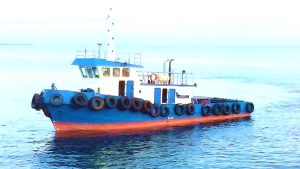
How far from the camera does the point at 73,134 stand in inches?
1227

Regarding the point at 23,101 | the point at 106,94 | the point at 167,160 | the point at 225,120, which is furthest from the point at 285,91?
the point at 167,160

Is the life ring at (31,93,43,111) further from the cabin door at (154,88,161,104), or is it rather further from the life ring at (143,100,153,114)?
the cabin door at (154,88,161,104)

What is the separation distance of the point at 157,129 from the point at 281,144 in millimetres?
8785

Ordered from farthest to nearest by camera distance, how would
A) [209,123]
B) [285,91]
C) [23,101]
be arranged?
[285,91] → [23,101] → [209,123]

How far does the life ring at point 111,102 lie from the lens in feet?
103

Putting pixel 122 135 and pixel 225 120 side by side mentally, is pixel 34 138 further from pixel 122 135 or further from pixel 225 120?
pixel 225 120

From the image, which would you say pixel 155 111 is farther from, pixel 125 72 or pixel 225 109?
pixel 225 109

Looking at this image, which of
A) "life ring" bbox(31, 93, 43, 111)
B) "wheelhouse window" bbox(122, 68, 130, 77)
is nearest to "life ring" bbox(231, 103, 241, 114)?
"wheelhouse window" bbox(122, 68, 130, 77)

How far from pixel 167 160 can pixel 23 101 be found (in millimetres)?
31139

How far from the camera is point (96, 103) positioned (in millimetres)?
30906

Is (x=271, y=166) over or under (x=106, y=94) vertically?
under

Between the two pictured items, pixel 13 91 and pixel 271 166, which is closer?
pixel 271 166

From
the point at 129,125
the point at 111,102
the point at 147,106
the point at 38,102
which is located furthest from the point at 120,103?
the point at 38,102

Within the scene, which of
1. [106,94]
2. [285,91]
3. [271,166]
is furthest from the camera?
[285,91]
